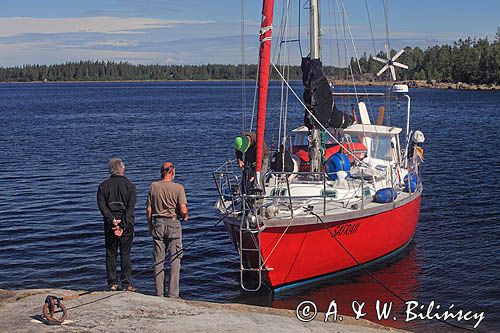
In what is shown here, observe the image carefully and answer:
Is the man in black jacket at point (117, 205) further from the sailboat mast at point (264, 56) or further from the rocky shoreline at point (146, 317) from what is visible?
the sailboat mast at point (264, 56)

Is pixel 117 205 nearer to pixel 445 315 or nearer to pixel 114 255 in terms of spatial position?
pixel 114 255

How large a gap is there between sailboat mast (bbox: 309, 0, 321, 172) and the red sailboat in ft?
0.07

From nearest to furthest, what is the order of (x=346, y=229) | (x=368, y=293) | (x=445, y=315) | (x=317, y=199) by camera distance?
(x=445, y=315)
(x=346, y=229)
(x=317, y=199)
(x=368, y=293)

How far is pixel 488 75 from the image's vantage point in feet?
512

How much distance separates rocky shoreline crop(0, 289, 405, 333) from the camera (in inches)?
368

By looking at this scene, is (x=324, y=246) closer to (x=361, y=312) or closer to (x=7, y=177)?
(x=361, y=312)

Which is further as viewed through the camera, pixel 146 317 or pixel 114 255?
pixel 114 255

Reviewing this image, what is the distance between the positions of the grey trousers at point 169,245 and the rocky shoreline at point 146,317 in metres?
0.74

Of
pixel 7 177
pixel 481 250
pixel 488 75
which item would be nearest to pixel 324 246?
pixel 481 250

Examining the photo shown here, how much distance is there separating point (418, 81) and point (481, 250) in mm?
173462

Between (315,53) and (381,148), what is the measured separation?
12.0ft

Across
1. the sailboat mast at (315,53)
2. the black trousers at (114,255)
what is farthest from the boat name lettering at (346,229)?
the black trousers at (114,255)

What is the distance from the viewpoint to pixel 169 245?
11.6 m

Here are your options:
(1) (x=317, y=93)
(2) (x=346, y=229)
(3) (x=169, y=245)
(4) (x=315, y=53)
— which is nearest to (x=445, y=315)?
(2) (x=346, y=229)
